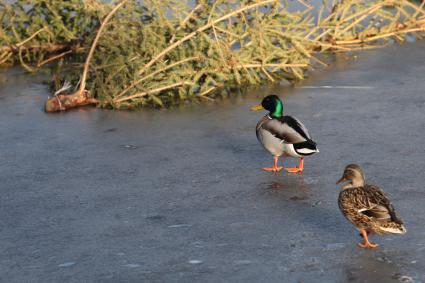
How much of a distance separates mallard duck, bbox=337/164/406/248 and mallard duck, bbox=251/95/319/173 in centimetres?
147

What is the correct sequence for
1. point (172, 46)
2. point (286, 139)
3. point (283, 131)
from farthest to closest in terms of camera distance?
point (172, 46), point (283, 131), point (286, 139)

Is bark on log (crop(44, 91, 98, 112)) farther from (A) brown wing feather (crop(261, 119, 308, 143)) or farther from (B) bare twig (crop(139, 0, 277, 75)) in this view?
(A) brown wing feather (crop(261, 119, 308, 143))


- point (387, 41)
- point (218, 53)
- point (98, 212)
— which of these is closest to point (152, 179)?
point (98, 212)

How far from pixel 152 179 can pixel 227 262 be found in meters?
2.10

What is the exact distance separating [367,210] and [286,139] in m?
2.01

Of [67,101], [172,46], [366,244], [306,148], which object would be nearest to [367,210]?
[366,244]

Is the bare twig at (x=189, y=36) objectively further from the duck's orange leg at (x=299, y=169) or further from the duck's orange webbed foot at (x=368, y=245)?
the duck's orange webbed foot at (x=368, y=245)

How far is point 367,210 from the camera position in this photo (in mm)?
6301

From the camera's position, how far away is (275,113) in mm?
8859

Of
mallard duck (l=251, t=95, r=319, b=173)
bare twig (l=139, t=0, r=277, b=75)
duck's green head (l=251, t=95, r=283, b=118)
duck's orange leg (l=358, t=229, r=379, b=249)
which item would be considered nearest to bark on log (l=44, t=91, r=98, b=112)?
bare twig (l=139, t=0, r=277, b=75)

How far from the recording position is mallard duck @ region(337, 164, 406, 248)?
6.18 m

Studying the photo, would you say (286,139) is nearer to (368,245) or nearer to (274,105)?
(274,105)

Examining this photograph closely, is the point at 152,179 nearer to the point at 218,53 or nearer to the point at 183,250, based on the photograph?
the point at 183,250

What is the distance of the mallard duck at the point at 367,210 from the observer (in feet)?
20.3
